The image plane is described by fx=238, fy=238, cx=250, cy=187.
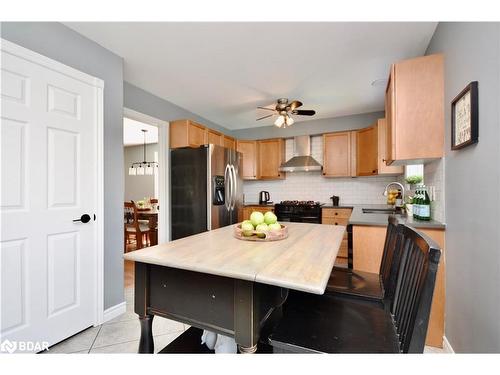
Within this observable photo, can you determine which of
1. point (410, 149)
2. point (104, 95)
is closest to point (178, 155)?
point (104, 95)

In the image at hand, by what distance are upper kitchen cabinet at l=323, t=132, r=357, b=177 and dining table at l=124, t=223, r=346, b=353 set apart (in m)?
3.21

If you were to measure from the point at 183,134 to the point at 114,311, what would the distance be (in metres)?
2.31

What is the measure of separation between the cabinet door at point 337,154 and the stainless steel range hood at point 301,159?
6.8 inches

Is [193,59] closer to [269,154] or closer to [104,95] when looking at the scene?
[104,95]

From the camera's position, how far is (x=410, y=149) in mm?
1861

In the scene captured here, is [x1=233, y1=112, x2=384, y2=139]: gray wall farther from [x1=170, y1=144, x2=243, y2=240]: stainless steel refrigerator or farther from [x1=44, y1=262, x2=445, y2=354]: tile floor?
[x1=44, y1=262, x2=445, y2=354]: tile floor

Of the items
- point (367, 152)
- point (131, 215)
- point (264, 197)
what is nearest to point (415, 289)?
point (367, 152)

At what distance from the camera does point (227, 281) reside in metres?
0.96

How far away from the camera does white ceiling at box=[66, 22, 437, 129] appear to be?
192cm

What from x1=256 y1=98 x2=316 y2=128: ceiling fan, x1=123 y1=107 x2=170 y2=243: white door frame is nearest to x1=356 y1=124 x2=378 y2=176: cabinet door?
x1=256 y1=98 x2=316 y2=128: ceiling fan

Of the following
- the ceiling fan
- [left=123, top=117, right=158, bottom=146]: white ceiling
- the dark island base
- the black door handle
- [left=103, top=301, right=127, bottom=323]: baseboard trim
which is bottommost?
[left=103, top=301, right=127, bottom=323]: baseboard trim

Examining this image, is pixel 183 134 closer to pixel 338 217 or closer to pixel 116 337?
pixel 116 337

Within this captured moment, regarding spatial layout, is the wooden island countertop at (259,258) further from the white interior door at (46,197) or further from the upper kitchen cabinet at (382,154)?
the upper kitchen cabinet at (382,154)

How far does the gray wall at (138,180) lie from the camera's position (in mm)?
7156
